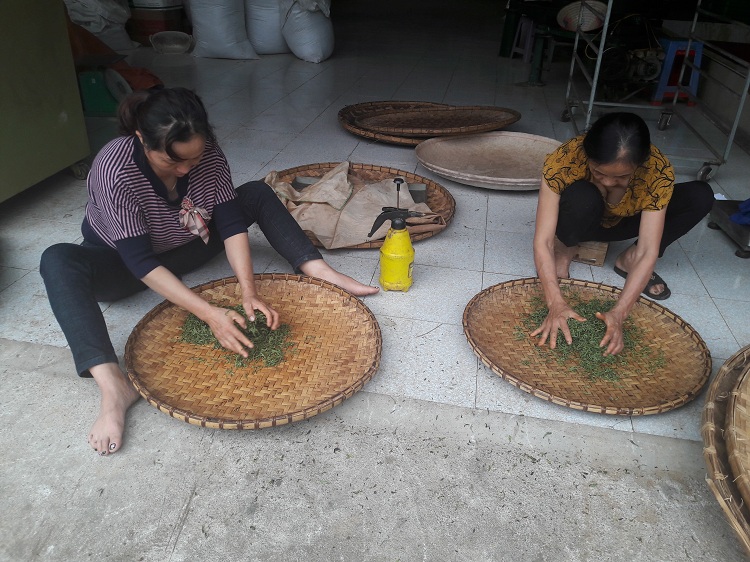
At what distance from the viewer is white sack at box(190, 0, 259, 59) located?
17.3ft

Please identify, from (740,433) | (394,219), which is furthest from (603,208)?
(740,433)

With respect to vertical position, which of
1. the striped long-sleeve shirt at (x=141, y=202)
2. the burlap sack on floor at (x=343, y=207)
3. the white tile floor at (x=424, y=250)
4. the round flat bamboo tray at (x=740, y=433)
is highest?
the striped long-sleeve shirt at (x=141, y=202)

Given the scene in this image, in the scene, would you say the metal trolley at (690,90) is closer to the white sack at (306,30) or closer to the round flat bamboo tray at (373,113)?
the round flat bamboo tray at (373,113)

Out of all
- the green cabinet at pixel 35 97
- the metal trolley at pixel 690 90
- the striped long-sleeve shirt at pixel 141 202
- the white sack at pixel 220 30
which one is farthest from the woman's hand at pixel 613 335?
the white sack at pixel 220 30

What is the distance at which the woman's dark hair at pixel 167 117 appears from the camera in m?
1.29

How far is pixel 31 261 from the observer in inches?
84.1

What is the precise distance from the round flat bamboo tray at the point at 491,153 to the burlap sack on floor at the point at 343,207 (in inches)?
15.0

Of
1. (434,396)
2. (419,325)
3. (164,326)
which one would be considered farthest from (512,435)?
(164,326)

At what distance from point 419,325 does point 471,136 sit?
173cm

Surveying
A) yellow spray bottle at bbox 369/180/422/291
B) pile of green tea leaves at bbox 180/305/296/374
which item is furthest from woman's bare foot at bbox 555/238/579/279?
pile of green tea leaves at bbox 180/305/296/374

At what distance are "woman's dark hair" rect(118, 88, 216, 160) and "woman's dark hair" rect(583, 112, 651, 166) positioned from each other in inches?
39.9

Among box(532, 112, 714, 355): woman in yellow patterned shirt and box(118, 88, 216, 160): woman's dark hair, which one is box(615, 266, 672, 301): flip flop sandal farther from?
box(118, 88, 216, 160): woman's dark hair

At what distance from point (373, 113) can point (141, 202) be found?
2427mm

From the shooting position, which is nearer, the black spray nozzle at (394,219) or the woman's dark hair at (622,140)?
the woman's dark hair at (622,140)
